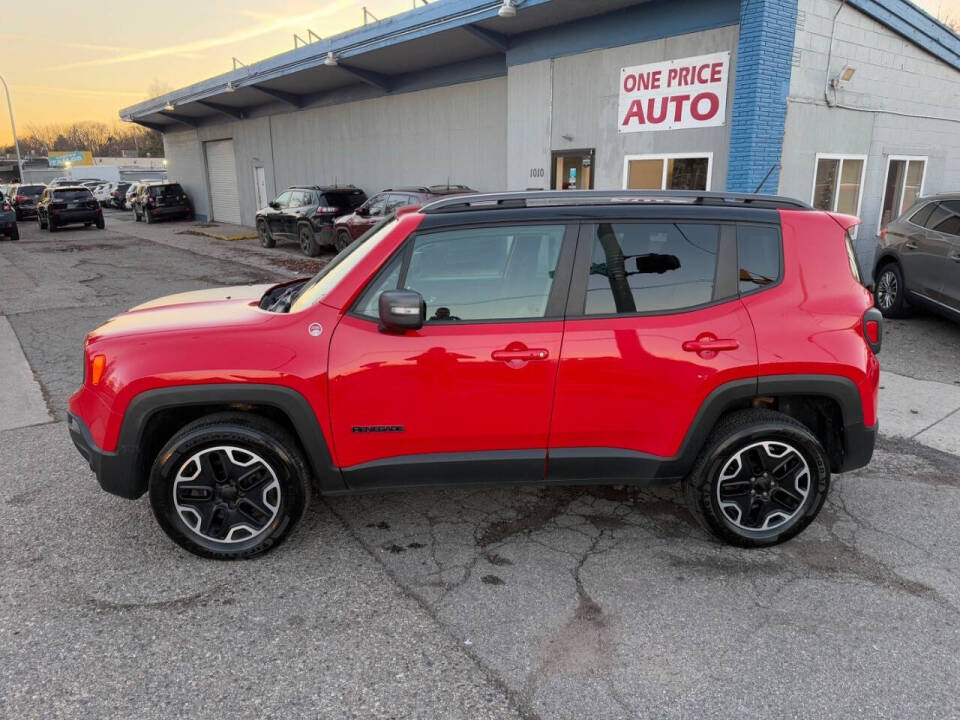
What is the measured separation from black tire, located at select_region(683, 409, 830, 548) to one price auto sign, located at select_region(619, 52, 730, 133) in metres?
8.07

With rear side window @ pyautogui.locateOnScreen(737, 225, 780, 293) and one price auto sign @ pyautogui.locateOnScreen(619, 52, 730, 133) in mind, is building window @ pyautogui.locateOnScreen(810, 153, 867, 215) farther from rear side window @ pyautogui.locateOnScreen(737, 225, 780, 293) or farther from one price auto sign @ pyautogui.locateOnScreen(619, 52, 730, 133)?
rear side window @ pyautogui.locateOnScreen(737, 225, 780, 293)

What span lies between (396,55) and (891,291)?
11.9m

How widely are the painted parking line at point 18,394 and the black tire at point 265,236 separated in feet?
35.4

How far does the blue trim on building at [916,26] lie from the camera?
418 inches

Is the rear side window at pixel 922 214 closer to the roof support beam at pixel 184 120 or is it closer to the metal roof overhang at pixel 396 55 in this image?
the metal roof overhang at pixel 396 55

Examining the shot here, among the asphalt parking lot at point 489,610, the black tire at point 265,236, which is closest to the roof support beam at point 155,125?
the black tire at point 265,236

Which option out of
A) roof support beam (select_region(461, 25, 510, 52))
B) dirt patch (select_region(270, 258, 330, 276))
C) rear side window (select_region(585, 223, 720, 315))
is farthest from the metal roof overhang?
rear side window (select_region(585, 223, 720, 315))

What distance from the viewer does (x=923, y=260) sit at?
810 cm

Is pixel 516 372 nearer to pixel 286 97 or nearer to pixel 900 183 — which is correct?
pixel 900 183

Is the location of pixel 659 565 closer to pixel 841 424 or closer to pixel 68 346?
pixel 841 424

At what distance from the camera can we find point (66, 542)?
3.54 metres

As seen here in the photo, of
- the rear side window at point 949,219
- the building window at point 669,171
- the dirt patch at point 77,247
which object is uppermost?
the building window at point 669,171

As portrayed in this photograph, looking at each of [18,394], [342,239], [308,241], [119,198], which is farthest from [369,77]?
[119,198]

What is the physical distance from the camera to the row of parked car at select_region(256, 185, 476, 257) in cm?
1391
